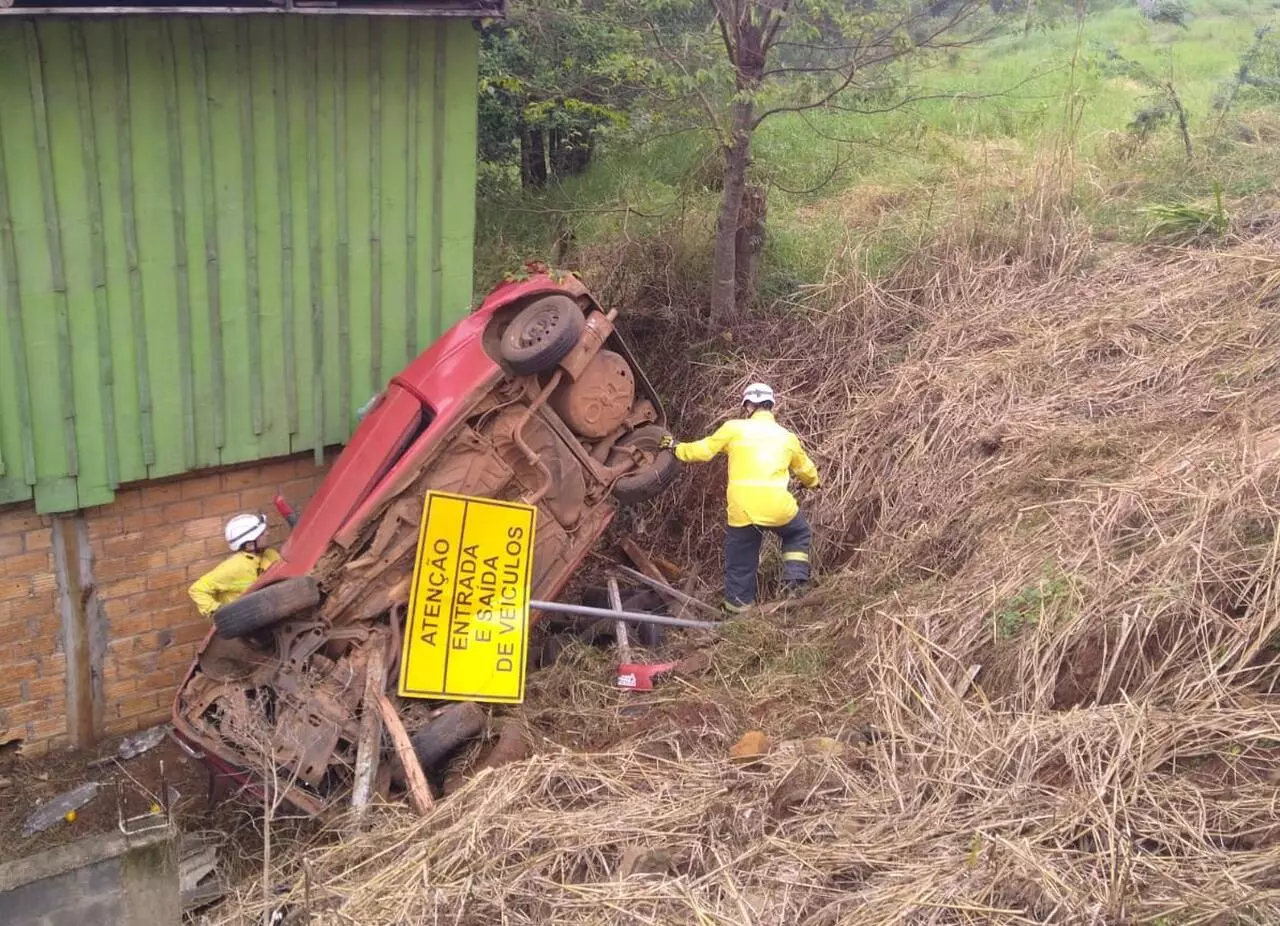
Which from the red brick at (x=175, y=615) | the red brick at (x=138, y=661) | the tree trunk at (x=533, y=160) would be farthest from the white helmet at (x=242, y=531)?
the tree trunk at (x=533, y=160)

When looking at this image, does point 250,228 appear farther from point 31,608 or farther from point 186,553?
point 31,608

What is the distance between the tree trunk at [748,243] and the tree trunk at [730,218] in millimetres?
86

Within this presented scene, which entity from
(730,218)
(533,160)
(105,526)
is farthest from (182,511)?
(533,160)

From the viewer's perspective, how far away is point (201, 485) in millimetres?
6750

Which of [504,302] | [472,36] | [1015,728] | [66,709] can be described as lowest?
[66,709]

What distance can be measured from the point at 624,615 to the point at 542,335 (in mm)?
1686

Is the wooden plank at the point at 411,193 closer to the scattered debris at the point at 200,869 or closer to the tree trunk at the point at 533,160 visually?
the scattered debris at the point at 200,869

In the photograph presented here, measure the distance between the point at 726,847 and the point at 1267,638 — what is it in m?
2.37

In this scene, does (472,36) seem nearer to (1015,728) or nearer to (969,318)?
(969,318)

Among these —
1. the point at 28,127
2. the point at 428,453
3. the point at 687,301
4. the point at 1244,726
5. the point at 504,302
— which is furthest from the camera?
the point at 687,301

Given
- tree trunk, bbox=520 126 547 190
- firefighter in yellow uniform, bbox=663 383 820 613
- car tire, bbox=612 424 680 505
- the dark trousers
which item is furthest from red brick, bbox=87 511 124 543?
tree trunk, bbox=520 126 547 190

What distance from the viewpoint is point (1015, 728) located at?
4.66m

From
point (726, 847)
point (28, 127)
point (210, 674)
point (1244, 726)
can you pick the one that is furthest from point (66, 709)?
point (1244, 726)

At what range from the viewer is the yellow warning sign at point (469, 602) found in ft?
19.5
